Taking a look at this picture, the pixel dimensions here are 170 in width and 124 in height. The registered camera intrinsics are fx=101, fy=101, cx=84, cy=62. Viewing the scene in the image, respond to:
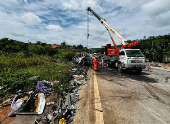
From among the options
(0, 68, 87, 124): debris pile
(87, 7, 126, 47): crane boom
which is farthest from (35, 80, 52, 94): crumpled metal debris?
(87, 7, 126, 47): crane boom

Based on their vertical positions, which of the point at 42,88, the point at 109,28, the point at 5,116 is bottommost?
the point at 5,116

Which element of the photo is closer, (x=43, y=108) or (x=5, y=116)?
(x=5, y=116)

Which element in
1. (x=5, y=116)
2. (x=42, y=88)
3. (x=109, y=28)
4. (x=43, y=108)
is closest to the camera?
(x=5, y=116)

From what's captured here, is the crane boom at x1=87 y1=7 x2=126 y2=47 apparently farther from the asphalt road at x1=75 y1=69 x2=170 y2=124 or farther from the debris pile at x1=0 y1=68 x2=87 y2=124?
the debris pile at x1=0 y1=68 x2=87 y2=124

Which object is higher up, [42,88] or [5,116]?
[42,88]

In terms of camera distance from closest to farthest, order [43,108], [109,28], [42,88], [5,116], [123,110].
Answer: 1. [5,116]
2. [123,110]
3. [43,108]
4. [42,88]
5. [109,28]

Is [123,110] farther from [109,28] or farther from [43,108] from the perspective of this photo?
[109,28]

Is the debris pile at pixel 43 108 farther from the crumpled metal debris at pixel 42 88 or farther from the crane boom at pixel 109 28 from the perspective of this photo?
the crane boom at pixel 109 28

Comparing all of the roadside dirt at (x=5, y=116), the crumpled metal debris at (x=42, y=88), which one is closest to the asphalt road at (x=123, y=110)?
the crumpled metal debris at (x=42, y=88)

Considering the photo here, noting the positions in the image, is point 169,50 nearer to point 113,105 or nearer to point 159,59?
point 159,59

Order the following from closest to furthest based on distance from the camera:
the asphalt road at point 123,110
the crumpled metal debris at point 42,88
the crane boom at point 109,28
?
1. the asphalt road at point 123,110
2. the crumpled metal debris at point 42,88
3. the crane boom at point 109,28

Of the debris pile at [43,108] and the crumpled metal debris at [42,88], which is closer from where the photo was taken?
the debris pile at [43,108]

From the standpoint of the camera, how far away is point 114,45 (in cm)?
1417

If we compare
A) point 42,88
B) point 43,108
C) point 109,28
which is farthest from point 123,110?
point 109,28
